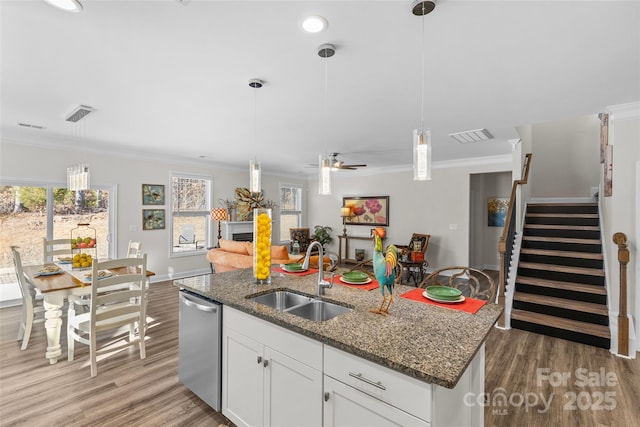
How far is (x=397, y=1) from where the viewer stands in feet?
5.39

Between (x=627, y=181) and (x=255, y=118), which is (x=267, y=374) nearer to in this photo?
(x=255, y=118)

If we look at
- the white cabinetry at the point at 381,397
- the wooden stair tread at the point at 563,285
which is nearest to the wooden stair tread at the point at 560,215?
the wooden stair tread at the point at 563,285

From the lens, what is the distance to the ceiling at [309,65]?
1759mm

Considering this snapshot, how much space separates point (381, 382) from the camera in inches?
48.8

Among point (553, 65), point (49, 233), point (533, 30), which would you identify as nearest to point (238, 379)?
point (533, 30)

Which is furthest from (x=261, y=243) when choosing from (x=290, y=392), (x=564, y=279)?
(x=564, y=279)

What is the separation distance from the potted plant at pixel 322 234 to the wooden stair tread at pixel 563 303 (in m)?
5.20

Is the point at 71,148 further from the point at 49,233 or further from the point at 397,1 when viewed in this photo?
the point at 397,1

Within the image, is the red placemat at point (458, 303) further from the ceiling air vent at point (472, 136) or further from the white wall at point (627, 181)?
the ceiling air vent at point (472, 136)

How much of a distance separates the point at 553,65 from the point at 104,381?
451 centimetres

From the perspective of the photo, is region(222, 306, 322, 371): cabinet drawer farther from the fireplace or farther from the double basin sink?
the fireplace

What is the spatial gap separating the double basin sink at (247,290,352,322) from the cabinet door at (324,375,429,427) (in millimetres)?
522

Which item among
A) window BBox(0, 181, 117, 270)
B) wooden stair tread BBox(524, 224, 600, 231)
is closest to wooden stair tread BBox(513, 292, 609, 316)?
wooden stair tread BBox(524, 224, 600, 231)

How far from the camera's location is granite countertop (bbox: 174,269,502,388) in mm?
1171
